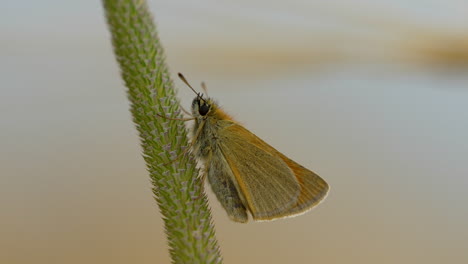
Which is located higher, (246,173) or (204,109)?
(204,109)

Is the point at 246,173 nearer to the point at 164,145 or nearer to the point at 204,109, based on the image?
the point at 204,109

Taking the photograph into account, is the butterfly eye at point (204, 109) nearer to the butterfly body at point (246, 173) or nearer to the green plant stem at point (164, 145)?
the butterfly body at point (246, 173)

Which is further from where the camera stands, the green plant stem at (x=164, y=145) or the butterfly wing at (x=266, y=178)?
the butterfly wing at (x=266, y=178)

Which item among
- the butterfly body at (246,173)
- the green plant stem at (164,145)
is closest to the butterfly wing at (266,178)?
the butterfly body at (246,173)

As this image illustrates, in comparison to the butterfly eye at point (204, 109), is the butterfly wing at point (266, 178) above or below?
below

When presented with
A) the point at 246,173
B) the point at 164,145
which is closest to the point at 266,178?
the point at 246,173

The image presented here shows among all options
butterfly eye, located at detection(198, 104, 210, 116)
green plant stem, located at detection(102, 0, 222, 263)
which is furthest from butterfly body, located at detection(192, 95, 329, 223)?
green plant stem, located at detection(102, 0, 222, 263)

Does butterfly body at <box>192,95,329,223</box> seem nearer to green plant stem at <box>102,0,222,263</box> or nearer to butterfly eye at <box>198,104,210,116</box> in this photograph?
butterfly eye at <box>198,104,210,116</box>
